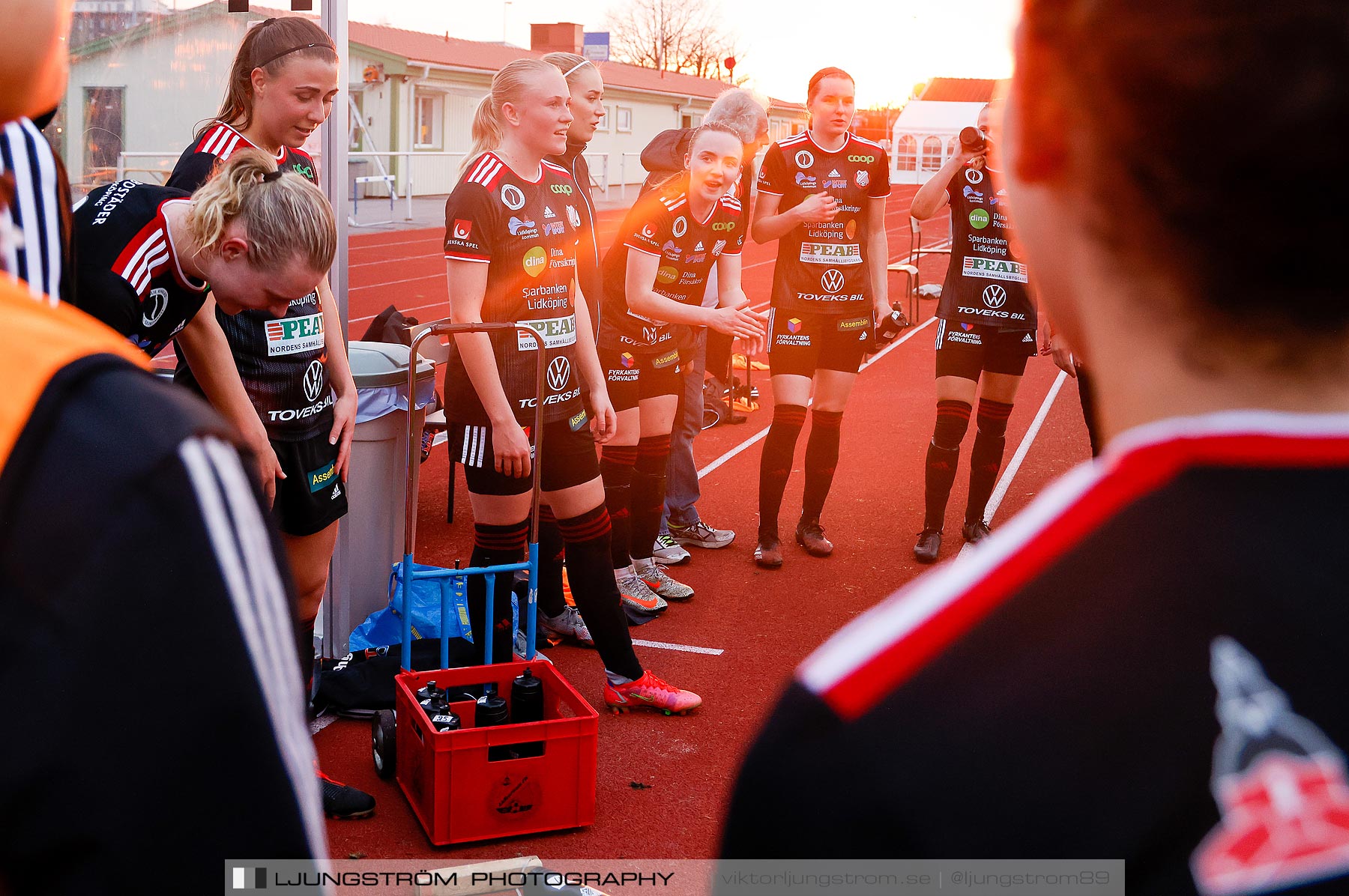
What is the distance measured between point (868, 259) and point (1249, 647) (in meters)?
5.31

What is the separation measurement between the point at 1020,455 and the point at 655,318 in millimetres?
4892

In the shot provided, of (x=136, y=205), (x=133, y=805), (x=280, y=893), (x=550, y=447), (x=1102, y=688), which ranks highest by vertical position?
(x=136, y=205)

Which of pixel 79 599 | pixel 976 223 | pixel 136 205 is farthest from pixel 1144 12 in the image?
pixel 976 223

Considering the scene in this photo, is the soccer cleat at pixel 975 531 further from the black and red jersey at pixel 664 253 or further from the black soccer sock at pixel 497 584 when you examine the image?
the black soccer sock at pixel 497 584

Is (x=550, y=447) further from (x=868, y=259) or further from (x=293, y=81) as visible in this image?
(x=868, y=259)

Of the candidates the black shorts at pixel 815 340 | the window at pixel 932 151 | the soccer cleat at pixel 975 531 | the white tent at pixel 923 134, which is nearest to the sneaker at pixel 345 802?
the black shorts at pixel 815 340

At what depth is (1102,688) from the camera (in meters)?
0.56

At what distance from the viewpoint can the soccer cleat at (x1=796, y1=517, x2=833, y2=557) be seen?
6062 mm

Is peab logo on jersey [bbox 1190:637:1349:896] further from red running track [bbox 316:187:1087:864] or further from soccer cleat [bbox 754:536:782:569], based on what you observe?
soccer cleat [bbox 754:536:782:569]

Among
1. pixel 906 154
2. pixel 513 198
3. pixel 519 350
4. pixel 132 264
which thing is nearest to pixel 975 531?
pixel 519 350

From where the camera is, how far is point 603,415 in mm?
4184

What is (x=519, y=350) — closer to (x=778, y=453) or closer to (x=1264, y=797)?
(x=778, y=453)

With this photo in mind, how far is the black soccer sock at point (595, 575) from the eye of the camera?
3.91m

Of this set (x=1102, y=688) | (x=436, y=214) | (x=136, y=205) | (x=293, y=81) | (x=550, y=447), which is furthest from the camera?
(x=436, y=214)
